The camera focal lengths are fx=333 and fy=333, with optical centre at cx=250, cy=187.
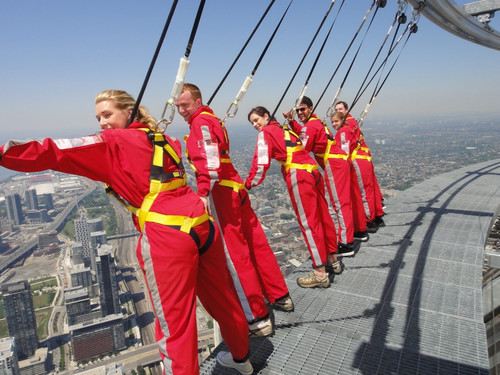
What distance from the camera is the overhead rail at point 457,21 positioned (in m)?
3.95

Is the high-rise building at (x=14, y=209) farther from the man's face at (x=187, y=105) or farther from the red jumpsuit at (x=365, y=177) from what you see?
the man's face at (x=187, y=105)

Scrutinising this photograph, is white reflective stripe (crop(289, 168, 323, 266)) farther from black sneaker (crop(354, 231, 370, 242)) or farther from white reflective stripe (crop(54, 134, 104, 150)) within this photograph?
white reflective stripe (crop(54, 134, 104, 150))

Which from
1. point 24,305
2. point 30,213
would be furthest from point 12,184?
point 24,305

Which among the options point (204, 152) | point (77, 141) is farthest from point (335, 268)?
point (77, 141)

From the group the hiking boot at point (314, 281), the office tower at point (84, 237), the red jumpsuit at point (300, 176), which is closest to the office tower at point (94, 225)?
the office tower at point (84, 237)

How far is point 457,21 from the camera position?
4.50m

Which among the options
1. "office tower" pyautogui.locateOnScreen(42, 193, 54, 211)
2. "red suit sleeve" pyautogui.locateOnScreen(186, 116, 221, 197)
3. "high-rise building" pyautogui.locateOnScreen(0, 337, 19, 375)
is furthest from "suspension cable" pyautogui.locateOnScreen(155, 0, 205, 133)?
"office tower" pyautogui.locateOnScreen(42, 193, 54, 211)

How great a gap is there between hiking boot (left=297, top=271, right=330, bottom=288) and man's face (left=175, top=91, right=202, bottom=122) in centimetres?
197

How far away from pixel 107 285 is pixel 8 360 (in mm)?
8493

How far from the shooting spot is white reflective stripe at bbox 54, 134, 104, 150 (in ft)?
4.66

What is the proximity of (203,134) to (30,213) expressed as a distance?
6495 centimetres

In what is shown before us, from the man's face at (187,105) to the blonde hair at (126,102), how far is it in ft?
1.69

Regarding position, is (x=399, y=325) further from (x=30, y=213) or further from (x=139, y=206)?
(x=30, y=213)

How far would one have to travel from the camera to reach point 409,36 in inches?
168
